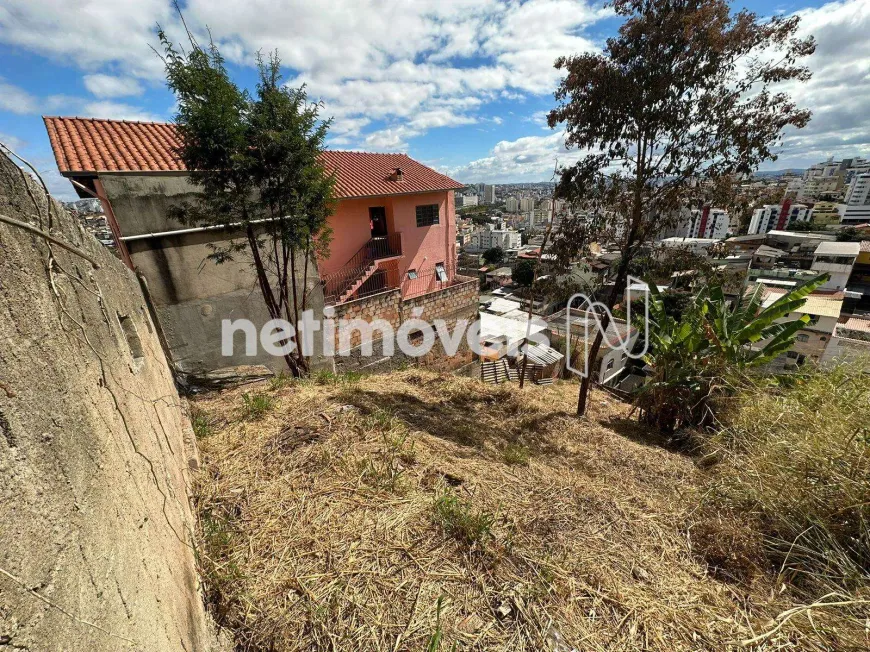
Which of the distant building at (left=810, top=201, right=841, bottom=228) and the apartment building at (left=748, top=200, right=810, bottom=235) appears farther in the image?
the apartment building at (left=748, top=200, right=810, bottom=235)

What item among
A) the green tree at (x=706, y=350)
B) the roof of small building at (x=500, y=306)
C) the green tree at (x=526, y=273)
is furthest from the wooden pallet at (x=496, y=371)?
the roof of small building at (x=500, y=306)

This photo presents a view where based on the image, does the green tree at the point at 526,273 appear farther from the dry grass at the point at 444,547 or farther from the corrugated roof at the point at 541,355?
the dry grass at the point at 444,547

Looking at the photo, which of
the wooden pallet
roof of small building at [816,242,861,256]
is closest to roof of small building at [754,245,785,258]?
roof of small building at [816,242,861,256]

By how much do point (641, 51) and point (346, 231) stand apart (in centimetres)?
993

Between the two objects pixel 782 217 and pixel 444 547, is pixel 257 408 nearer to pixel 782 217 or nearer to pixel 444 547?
pixel 444 547

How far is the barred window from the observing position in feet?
47.8

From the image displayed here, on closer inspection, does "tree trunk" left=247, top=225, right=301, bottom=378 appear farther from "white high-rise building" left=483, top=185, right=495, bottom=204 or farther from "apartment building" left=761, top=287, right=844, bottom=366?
"white high-rise building" left=483, top=185, right=495, bottom=204

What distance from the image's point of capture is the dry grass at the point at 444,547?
1888 millimetres

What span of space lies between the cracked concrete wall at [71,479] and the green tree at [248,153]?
388 centimetres

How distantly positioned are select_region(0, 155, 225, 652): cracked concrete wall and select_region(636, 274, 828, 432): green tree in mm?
5919

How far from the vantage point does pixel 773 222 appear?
68.4 metres

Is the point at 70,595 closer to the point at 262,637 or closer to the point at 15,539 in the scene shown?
the point at 15,539

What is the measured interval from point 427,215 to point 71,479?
584 inches

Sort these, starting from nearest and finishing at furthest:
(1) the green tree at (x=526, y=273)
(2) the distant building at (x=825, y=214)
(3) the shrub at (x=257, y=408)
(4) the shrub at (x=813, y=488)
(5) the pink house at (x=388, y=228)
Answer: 1. (4) the shrub at (x=813, y=488)
2. (3) the shrub at (x=257, y=408)
3. (1) the green tree at (x=526, y=273)
4. (5) the pink house at (x=388, y=228)
5. (2) the distant building at (x=825, y=214)
